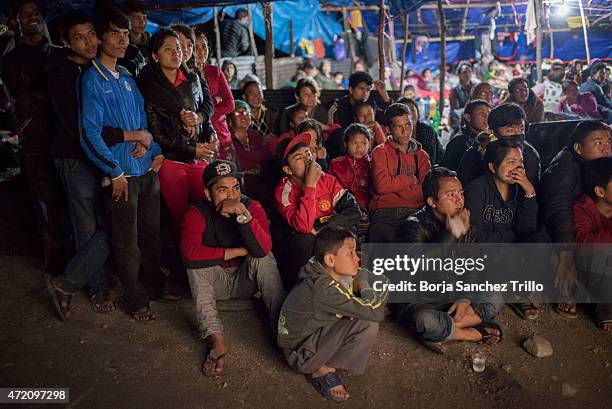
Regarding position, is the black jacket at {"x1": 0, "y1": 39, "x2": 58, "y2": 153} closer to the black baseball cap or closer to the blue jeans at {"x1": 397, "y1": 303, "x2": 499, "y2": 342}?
the black baseball cap

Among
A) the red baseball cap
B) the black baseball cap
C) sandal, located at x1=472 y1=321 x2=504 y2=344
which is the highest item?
the red baseball cap

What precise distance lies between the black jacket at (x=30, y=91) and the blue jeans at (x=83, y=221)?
59 cm

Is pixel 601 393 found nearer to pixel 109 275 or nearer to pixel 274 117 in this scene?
pixel 109 275

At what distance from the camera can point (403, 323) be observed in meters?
3.28

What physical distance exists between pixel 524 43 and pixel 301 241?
16.4m

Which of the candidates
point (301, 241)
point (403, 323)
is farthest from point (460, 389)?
point (301, 241)

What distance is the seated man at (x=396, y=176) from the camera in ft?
13.1

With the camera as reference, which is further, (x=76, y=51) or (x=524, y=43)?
(x=524, y=43)

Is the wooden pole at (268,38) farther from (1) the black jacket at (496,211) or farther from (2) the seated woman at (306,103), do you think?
(1) the black jacket at (496,211)

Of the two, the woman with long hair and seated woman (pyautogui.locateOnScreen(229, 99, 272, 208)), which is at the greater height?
the woman with long hair

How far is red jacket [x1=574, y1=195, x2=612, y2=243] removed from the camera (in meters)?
3.37

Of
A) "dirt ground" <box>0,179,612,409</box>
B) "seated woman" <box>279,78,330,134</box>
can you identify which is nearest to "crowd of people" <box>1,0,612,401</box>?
"dirt ground" <box>0,179,612,409</box>

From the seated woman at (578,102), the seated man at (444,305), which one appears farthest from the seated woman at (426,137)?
the seated woman at (578,102)

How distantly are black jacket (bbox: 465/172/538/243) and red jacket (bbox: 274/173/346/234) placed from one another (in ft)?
3.44
